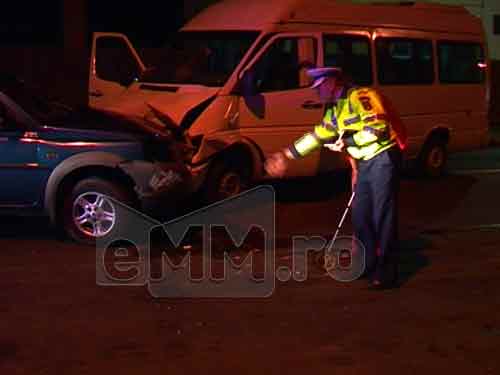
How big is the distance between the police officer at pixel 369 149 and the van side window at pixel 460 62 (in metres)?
6.27

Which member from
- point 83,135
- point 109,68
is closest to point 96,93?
point 109,68

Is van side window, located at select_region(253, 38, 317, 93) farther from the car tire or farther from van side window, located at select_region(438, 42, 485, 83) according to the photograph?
van side window, located at select_region(438, 42, 485, 83)

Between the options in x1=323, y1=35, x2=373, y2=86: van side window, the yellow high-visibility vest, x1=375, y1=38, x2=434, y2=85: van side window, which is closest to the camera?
the yellow high-visibility vest

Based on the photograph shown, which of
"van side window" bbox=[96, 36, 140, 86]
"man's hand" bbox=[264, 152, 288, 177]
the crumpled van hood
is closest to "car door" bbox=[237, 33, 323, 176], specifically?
the crumpled van hood

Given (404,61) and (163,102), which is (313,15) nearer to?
(404,61)

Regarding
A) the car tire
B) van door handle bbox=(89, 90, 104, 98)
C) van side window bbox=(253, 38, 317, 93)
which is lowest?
the car tire

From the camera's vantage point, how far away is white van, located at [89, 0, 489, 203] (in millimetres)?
11008

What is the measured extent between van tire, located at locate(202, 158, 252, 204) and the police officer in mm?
2747

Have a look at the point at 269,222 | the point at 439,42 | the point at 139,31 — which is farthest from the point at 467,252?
the point at 139,31

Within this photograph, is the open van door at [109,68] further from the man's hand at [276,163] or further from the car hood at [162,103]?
the man's hand at [276,163]

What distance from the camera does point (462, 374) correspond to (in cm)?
612

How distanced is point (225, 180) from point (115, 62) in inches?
177

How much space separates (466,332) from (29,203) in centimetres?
430

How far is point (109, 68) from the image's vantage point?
46.9 feet
